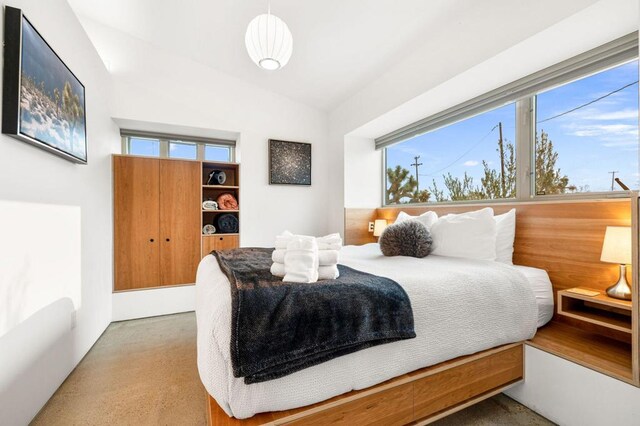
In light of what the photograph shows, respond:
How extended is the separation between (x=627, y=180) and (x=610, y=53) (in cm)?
82

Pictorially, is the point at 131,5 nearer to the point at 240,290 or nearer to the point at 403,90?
the point at 403,90

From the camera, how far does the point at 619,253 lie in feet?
4.80

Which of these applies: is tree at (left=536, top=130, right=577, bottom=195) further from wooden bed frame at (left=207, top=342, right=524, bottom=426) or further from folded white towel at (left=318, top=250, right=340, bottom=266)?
folded white towel at (left=318, top=250, right=340, bottom=266)

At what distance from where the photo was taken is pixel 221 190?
12.8ft

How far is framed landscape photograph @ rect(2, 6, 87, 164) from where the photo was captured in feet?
4.42

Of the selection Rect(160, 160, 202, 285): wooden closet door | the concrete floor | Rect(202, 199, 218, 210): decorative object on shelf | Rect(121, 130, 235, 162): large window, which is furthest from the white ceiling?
the concrete floor

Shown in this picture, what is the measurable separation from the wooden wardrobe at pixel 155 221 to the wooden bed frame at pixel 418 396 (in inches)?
100

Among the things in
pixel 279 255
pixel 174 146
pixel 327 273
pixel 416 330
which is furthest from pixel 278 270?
pixel 174 146

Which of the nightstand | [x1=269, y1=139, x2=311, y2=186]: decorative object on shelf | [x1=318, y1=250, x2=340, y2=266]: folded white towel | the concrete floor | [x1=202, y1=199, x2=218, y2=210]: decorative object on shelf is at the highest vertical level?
[x1=269, y1=139, x2=311, y2=186]: decorative object on shelf

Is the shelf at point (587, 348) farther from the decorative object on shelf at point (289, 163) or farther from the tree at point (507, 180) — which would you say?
the decorative object on shelf at point (289, 163)

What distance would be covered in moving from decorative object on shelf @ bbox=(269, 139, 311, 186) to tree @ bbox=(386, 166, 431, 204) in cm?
117

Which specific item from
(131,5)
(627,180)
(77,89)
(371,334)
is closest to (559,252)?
(627,180)

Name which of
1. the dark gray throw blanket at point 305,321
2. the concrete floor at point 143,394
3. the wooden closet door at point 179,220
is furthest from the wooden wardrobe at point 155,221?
the dark gray throw blanket at point 305,321

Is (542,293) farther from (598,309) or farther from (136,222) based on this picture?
(136,222)
